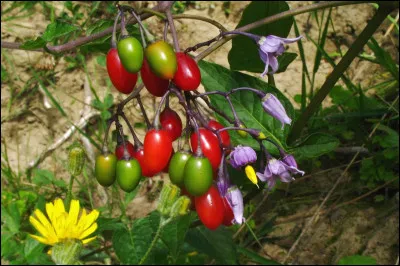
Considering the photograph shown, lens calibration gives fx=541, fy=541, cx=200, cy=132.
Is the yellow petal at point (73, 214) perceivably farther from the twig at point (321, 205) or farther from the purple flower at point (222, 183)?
the twig at point (321, 205)

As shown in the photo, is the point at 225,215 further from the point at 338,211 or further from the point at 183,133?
the point at 338,211

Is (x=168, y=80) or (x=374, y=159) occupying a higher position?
(x=168, y=80)

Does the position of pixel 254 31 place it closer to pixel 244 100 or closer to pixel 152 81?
pixel 244 100

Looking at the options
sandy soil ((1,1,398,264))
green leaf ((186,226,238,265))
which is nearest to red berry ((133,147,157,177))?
green leaf ((186,226,238,265))

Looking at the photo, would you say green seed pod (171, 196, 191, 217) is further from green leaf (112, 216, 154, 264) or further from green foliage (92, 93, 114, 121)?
green foliage (92, 93, 114, 121)

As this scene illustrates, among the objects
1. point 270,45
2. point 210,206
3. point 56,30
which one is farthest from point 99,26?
point 210,206

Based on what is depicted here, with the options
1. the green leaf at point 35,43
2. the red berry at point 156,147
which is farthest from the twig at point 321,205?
the green leaf at point 35,43

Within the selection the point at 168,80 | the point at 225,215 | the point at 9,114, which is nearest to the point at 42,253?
the point at 225,215
